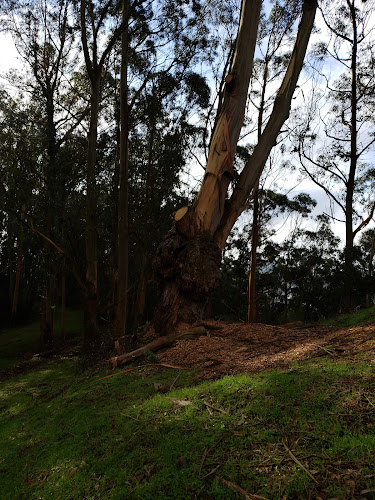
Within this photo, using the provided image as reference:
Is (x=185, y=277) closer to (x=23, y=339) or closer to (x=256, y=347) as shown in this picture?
(x=256, y=347)

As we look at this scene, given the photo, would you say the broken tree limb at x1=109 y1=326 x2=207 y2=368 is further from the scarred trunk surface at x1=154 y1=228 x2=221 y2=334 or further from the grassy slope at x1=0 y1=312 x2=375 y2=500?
the grassy slope at x1=0 y1=312 x2=375 y2=500

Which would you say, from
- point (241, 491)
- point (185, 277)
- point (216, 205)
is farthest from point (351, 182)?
point (241, 491)

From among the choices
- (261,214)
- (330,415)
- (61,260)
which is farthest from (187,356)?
(261,214)

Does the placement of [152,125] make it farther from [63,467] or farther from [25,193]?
[63,467]

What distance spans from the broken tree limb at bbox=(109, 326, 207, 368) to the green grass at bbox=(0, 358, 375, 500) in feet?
2.94

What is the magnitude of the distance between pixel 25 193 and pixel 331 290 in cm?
1149

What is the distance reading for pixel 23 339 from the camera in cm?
1709

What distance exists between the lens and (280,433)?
2041mm

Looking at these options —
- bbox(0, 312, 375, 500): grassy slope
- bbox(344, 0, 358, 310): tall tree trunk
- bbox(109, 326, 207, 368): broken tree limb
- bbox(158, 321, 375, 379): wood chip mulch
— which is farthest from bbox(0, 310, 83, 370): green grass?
bbox(344, 0, 358, 310): tall tree trunk

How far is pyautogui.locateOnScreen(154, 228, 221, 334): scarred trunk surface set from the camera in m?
5.12

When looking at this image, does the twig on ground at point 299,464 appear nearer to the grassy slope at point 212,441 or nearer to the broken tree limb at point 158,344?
the grassy slope at point 212,441

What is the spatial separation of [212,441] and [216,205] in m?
4.05

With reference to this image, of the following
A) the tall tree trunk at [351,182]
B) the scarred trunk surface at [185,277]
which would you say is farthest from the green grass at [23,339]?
the tall tree trunk at [351,182]

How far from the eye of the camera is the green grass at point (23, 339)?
558 inches
